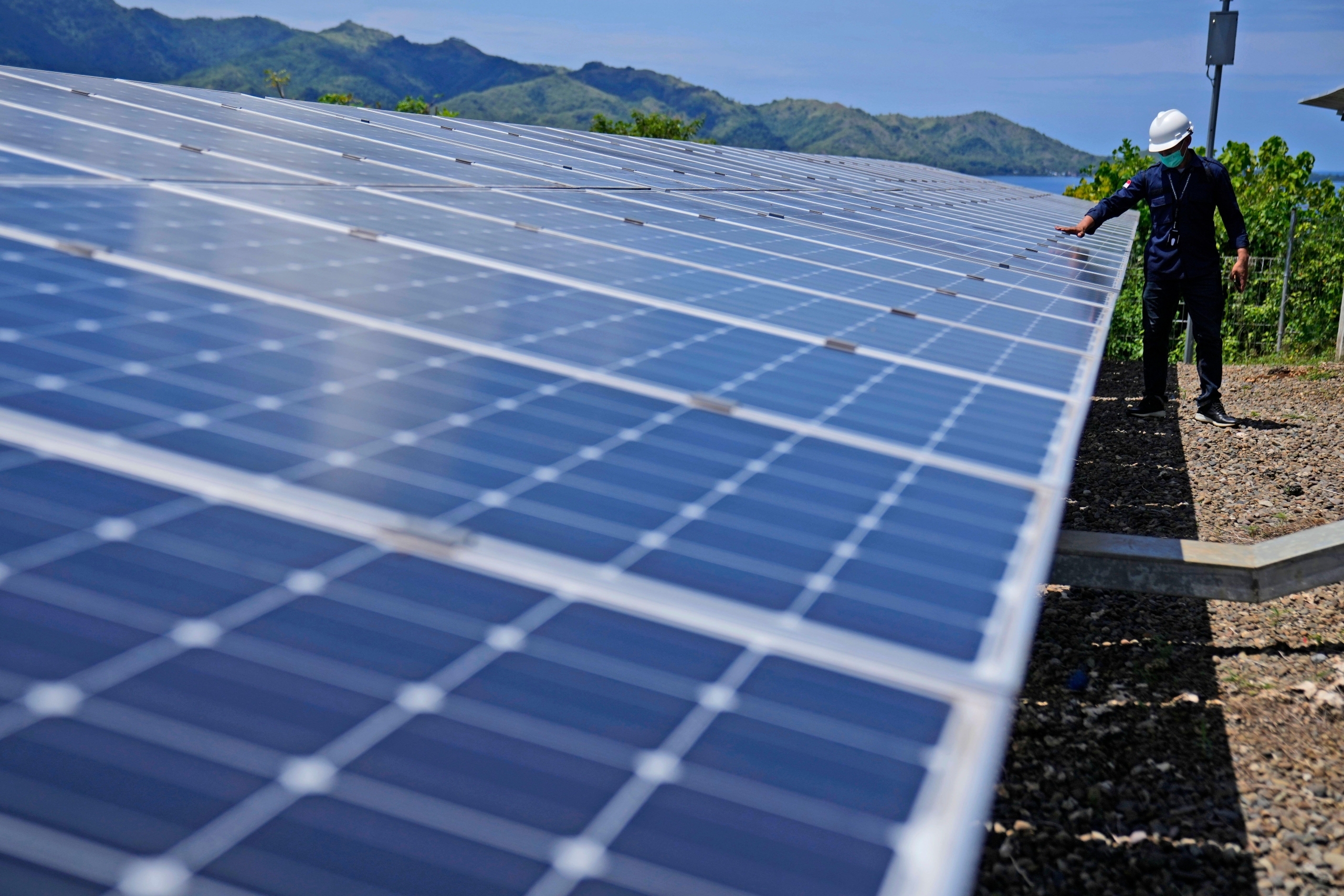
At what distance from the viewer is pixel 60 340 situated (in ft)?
11.5

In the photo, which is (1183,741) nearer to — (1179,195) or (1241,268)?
A: (1241,268)

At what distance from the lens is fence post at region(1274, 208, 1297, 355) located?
22.3 meters

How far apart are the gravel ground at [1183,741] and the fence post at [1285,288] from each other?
12.1m

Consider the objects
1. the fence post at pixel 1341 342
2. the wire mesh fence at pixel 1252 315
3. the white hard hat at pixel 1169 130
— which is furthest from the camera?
the wire mesh fence at pixel 1252 315

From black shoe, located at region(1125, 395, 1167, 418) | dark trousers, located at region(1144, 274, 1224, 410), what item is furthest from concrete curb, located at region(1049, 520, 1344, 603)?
black shoe, located at region(1125, 395, 1167, 418)

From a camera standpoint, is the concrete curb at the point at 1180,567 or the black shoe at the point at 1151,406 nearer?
the concrete curb at the point at 1180,567

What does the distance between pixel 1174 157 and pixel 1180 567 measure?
25.2 ft

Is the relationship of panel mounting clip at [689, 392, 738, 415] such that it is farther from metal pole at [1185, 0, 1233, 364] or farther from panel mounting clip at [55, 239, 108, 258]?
metal pole at [1185, 0, 1233, 364]

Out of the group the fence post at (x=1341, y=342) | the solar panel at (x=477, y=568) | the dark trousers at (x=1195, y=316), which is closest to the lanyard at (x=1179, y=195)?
the dark trousers at (x=1195, y=316)

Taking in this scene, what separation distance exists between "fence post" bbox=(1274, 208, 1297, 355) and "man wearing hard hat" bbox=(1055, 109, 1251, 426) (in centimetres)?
1086

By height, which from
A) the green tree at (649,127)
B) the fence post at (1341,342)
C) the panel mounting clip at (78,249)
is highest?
the green tree at (649,127)

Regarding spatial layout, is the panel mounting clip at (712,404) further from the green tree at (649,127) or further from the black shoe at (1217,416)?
the green tree at (649,127)

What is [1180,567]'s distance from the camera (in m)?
5.93

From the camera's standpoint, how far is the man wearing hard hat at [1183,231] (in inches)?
476
